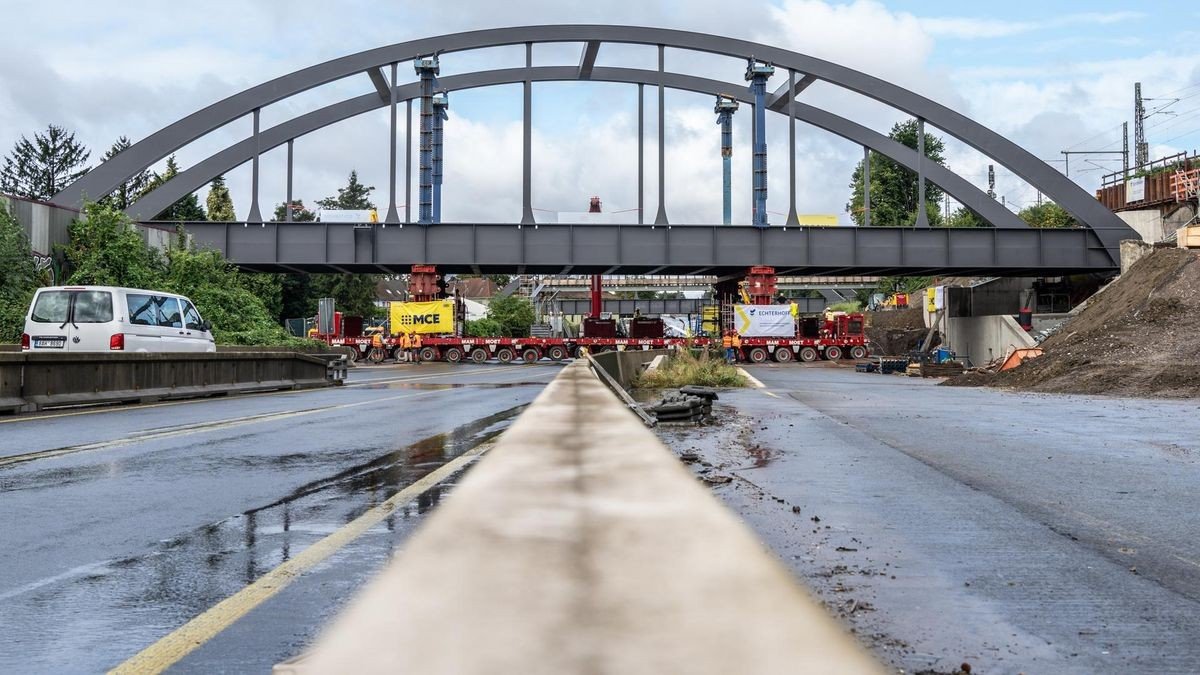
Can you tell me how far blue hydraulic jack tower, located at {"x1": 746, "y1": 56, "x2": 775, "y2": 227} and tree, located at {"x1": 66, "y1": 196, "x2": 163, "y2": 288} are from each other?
3378cm

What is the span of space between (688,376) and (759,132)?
4135 centimetres

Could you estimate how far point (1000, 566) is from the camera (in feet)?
16.7

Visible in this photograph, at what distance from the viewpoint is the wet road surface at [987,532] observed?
377cm

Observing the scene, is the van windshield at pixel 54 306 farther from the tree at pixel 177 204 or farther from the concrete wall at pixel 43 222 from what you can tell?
the tree at pixel 177 204

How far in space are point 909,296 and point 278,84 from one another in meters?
60.6

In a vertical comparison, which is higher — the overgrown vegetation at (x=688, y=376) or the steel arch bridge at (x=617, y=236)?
the steel arch bridge at (x=617, y=236)

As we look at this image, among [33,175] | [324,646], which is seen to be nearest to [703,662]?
[324,646]

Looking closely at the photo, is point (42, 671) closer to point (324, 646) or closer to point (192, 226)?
point (324, 646)

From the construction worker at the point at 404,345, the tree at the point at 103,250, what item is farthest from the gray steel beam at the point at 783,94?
the tree at the point at 103,250

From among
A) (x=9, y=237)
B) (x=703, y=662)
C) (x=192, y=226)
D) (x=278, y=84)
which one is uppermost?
(x=278, y=84)

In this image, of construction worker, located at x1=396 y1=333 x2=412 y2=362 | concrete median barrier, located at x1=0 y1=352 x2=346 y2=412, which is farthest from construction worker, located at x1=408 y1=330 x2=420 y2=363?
concrete median barrier, located at x1=0 y1=352 x2=346 y2=412

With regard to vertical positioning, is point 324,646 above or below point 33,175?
below

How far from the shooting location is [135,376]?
55.4 ft

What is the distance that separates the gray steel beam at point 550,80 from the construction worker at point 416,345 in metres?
8.07
